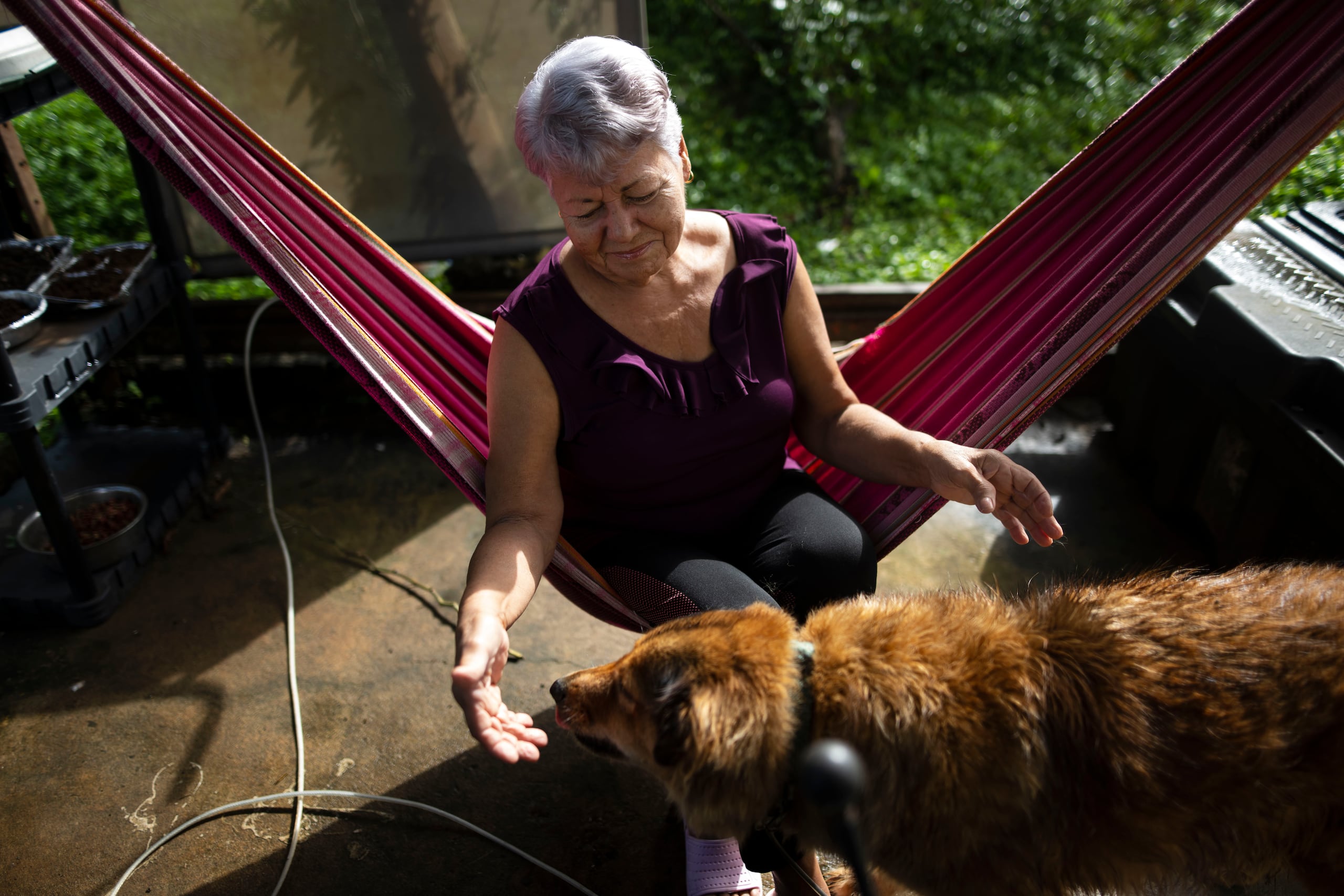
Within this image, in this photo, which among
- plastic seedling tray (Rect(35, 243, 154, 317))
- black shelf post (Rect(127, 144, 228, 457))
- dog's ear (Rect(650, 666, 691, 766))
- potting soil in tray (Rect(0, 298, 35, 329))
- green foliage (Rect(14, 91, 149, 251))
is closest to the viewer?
dog's ear (Rect(650, 666, 691, 766))

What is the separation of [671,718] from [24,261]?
3054 millimetres

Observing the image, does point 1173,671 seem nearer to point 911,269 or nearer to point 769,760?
point 769,760

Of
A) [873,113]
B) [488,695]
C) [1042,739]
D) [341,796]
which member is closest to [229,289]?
[341,796]

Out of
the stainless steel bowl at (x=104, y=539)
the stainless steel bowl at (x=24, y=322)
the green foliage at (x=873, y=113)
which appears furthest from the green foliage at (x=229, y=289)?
the stainless steel bowl at (x=24, y=322)

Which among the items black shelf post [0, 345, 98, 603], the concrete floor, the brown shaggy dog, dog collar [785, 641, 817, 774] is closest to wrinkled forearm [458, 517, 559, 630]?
the brown shaggy dog

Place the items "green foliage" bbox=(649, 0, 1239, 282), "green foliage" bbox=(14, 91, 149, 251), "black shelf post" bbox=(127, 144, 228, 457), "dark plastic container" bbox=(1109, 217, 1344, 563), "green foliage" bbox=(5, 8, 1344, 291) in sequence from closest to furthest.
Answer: "dark plastic container" bbox=(1109, 217, 1344, 563)
"black shelf post" bbox=(127, 144, 228, 457)
"green foliage" bbox=(14, 91, 149, 251)
"green foliage" bbox=(5, 8, 1344, 291)
"green foliage" bbox=(649, 0, 1239, 282)

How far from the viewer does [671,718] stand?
143cm

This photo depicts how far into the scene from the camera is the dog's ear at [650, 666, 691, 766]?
4.63 feet

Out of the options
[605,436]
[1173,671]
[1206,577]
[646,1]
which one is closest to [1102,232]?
[1206,577]

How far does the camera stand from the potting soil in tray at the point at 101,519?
303 cm

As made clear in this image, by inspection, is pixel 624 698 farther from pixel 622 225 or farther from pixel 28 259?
pixel 28 259

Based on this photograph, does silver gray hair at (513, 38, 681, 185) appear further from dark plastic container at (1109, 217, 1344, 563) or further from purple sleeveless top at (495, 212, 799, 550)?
dark plastic container at (1109, 217, 1344, 563)

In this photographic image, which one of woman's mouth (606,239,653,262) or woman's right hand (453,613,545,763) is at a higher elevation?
woman's mouth (606,239,653,262)

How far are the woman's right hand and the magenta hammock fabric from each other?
36 centimetres
